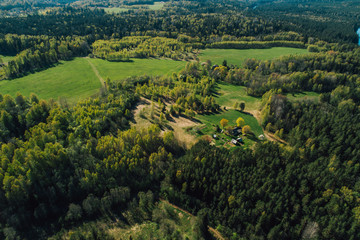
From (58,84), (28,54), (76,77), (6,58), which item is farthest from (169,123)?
(6,58)

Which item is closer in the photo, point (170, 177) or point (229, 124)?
point (170, 177)

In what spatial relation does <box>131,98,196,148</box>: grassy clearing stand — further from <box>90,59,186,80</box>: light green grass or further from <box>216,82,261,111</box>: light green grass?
<box>90,59,186,80</box>: light green grass

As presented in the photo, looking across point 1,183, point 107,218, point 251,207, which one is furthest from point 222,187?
point 1,183

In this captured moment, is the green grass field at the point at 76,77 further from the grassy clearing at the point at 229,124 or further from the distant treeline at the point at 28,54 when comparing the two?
the grassy clearing at the point at 229,124

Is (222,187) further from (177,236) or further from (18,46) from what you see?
(18,46)

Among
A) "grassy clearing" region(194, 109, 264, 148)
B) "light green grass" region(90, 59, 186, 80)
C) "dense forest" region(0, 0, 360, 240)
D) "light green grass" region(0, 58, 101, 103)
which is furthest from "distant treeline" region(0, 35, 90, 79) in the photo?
"grassy clearing" region(194, 109, 264, 148)

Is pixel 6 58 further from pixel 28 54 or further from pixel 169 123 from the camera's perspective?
pixel 169 123
